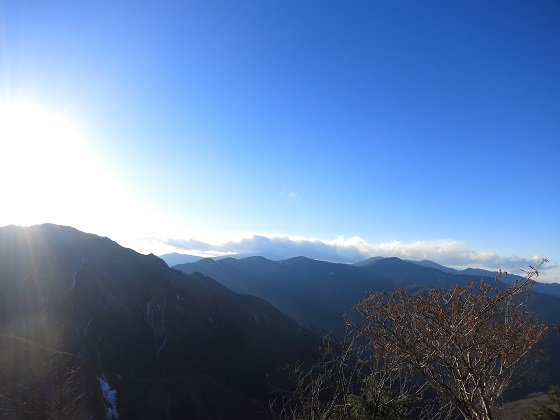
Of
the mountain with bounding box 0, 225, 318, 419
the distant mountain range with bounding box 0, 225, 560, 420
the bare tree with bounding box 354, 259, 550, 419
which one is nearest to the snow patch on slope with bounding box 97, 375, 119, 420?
the distant mountain range with bounding box 0, 225, 560, 420

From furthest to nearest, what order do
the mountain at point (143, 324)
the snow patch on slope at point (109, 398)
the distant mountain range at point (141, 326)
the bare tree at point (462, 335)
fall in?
1. the mountain at point (143, 324)
2. the distant mountain range at point (141, 326)
3. the snow patch on slope at point (109, 398)
4. the bare tree at point (462, 335)

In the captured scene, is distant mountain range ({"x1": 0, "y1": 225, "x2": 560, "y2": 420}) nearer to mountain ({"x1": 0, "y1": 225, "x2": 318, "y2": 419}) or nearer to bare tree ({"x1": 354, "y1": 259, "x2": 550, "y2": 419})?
mountain ({"x1": 0, "y1": 225, "x2": 318, "y2": 419})

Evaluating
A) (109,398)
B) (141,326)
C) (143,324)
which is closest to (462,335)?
(109,398)

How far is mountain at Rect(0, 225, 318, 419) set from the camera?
7750 cm

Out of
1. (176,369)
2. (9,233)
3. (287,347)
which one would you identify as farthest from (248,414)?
(9,233)

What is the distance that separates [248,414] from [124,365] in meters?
38.7

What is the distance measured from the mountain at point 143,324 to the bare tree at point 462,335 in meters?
64.6

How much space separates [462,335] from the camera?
917 centimetres

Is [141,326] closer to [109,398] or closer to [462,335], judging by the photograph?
[109,398]

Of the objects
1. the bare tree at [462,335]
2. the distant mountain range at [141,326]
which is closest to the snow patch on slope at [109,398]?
the distant mountain range at [141,326]

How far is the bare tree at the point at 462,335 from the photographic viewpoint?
28.5ft

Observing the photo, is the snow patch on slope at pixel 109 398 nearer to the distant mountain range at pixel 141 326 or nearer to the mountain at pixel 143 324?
the distant mountain range at pixel 141 326

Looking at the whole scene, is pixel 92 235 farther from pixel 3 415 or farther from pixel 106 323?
pixel 3 415

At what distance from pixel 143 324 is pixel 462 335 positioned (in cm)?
11035
